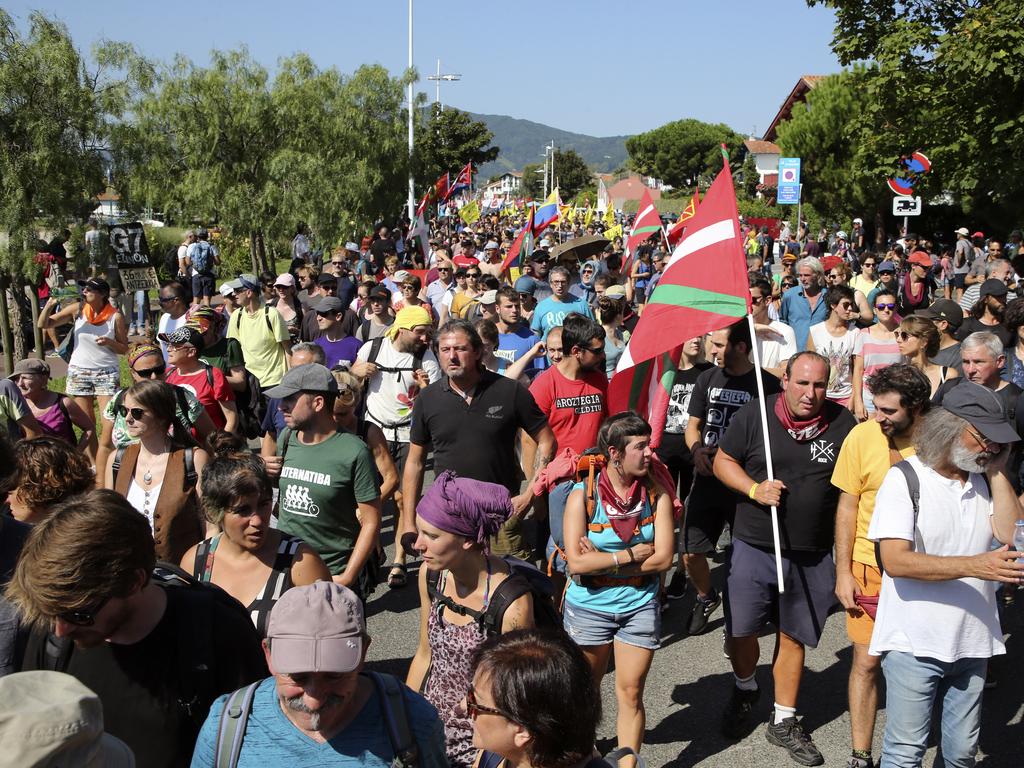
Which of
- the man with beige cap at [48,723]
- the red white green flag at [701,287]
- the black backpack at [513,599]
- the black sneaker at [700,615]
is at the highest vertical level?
the red white green flag at [701,287]

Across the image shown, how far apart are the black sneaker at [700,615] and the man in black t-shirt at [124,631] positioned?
150 inches

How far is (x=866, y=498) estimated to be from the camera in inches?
179

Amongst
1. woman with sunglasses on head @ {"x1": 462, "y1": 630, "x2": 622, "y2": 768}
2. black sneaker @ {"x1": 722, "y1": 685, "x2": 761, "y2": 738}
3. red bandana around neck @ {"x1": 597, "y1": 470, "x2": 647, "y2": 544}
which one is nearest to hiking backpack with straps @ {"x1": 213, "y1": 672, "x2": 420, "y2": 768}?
woman with sunglasses on head @ {"x1": 462, "y1": 630, "x2": 622, "y2": 768}

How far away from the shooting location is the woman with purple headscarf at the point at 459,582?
3510 millimetres

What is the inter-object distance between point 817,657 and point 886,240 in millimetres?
39504

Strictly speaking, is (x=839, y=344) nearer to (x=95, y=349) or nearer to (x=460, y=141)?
(x=95, y=349)

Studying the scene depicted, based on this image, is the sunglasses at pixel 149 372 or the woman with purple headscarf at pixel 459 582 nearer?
the woman with purple headscarf at pixel 459 582

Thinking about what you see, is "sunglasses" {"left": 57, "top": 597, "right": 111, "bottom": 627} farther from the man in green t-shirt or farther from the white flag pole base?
the white flag pole base

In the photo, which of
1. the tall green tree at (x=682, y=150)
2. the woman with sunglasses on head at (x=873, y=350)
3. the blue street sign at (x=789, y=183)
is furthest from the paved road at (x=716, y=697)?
the tall green tree at (x=682, y=150)

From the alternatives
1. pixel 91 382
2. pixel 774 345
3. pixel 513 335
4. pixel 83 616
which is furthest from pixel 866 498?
pixel 91 382

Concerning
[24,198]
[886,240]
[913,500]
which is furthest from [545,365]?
[886,240]

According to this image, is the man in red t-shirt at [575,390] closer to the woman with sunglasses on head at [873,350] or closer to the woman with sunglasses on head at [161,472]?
the woman with sunglasses on head at [161,472]

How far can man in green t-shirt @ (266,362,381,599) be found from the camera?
5031 millimetres

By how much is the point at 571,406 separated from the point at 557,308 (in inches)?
138
